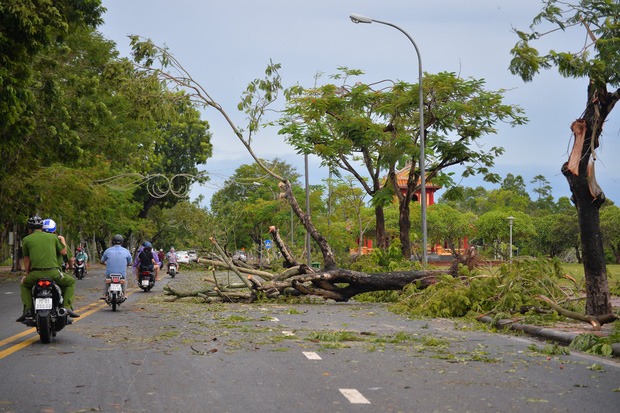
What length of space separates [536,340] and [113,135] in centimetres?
2228

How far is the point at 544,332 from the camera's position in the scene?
458 inches

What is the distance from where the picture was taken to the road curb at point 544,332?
10781 millimetres

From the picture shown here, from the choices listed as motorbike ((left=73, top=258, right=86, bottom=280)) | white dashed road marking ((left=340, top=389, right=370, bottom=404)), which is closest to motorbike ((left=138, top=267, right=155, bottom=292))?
motorbike ((left=73, top=258, right=86, bottom=280))

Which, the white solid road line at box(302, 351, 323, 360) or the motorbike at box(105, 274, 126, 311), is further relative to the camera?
the motorbike at box(105, 274, 126, 311)

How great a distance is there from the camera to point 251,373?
7.86 m

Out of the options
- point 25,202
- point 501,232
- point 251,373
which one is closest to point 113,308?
point 251,373

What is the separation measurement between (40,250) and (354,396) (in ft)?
19.5

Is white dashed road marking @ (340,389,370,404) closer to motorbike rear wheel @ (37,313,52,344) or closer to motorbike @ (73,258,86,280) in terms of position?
motorbike rear wheel @ (37,313,52,344)

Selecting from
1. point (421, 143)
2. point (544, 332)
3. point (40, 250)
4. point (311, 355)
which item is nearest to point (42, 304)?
point (40, 250)

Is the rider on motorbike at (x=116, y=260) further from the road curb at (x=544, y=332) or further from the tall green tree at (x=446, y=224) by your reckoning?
the tall green tree at (x=446, y=224)

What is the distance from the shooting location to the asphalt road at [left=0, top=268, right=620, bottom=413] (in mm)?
6352

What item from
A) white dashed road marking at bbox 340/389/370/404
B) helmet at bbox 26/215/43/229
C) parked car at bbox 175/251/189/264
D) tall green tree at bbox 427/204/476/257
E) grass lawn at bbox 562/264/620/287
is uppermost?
tall green tree at bbox 427/204/476/257

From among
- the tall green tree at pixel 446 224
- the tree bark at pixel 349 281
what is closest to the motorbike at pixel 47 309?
the tree bark at pixel 349 281

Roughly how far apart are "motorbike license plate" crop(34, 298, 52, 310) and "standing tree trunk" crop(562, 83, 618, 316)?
29.0 ft
